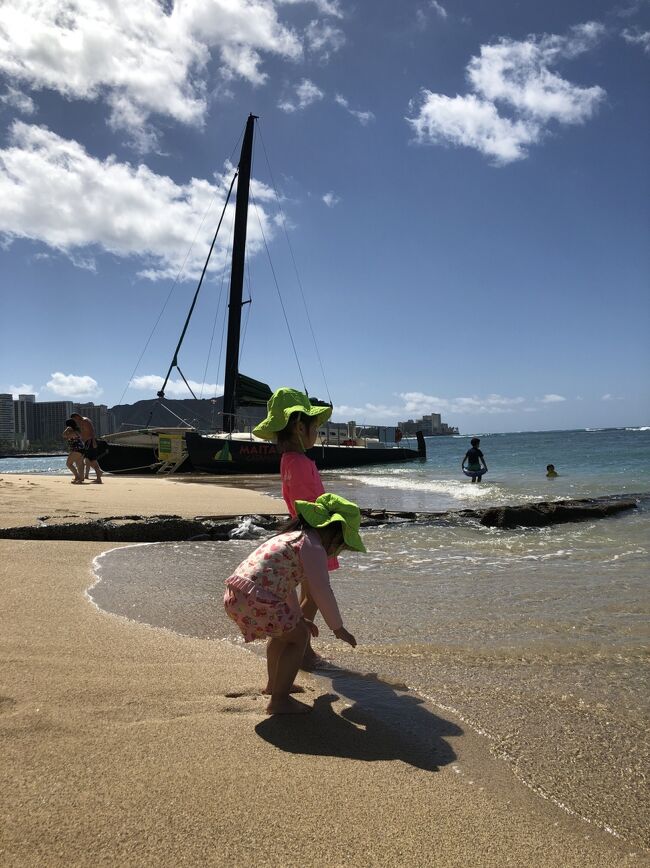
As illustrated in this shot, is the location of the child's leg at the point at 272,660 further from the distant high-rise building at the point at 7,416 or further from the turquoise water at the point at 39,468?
the distant high-rise building at the point at 7,416

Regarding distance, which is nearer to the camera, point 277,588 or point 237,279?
point 277,588

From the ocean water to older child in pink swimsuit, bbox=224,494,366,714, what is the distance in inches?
17.0

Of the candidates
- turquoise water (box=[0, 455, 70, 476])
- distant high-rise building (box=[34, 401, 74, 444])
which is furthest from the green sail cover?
distant high-rise building (box=[34, 401, 74, 444])

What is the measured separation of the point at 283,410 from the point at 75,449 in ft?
44.4

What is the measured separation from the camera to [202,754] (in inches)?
73.6

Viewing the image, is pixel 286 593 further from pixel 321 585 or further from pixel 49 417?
pixel 49 417

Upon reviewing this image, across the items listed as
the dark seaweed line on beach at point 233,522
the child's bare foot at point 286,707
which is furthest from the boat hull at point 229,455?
the child's bare foot at point 286,707

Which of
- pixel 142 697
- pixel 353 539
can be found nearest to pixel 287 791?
pixel 142 697

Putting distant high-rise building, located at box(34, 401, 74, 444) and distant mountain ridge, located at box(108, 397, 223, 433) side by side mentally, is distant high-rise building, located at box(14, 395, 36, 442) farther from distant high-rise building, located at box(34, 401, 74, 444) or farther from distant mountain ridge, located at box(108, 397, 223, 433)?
distant mountain ridge, located at box(108, 397, 223, 433)

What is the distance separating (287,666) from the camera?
2383 millimetres

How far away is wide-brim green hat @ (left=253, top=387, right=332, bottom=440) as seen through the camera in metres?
3.25

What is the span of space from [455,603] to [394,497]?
1001cm

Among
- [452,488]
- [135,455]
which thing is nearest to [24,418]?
[135,455]

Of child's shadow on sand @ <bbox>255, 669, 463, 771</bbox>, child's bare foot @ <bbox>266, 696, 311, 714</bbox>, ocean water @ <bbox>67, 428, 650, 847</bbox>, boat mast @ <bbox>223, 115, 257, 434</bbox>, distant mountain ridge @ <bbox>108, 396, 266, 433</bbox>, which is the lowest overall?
ocean water @ <bbox>67, 428, 650, 847</bbox>
